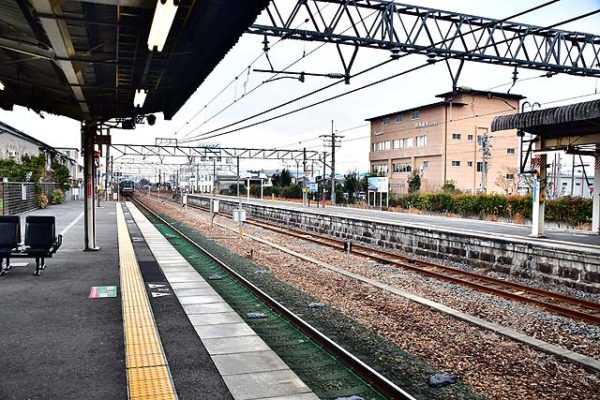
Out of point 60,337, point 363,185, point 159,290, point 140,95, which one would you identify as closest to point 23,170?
point 140,95

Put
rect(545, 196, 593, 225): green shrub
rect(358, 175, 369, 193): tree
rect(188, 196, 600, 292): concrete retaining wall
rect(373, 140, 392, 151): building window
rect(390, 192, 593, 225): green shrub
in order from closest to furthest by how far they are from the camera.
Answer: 1. rect(188, 196, 600, 292): concrete retaining wall
2. rect(545, 196, 593, 225): green shrub
3. rect(390, 192, 593, 225): green shrub
4. rect(358, 175, 369, 193): tree
5. rect(373, 140, 392, 151): building window

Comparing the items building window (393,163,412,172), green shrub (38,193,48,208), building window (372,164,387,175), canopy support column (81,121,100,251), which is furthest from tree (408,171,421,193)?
canopy support column (81,121,100,251)

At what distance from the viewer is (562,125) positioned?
57.3 feet

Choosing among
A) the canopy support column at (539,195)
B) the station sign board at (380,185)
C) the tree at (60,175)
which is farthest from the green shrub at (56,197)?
the canopy support column at (539,195)

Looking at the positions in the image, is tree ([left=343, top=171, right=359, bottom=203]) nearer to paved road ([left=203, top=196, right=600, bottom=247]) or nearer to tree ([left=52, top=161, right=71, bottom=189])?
paved road ([left=203, top=196, right=600, bottom=247])

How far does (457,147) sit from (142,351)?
166 ft

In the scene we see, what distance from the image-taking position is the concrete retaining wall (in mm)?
11820

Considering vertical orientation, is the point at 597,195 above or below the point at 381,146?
below

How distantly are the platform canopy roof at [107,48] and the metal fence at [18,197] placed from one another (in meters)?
14.0

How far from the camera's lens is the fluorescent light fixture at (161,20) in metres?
5.68

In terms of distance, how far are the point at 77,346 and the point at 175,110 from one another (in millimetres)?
8425

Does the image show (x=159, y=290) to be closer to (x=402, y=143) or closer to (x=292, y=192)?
(x=402, y=143)

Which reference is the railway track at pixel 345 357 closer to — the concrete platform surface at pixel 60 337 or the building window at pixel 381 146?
the concrete platform surface at pixel 60 337

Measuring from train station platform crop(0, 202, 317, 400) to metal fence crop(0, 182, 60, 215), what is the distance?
621 inches
